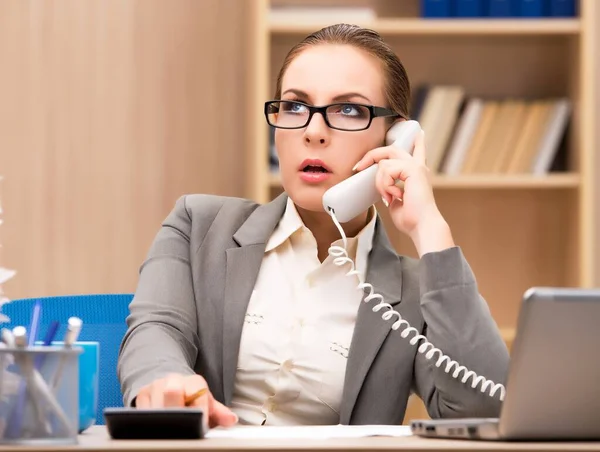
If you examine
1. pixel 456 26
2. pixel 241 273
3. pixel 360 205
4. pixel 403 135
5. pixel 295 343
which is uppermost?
pixel 456 26

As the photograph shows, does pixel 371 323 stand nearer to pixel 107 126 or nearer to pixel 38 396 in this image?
pixel 38 396

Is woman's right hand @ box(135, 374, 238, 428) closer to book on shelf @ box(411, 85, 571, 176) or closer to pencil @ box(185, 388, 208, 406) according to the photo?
pencil @ box(185, 388, 208, 406)

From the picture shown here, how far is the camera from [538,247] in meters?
3.31

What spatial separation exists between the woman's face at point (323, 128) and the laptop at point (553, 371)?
737 millimetres

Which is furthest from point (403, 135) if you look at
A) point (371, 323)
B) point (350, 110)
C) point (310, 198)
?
point (371, 323)

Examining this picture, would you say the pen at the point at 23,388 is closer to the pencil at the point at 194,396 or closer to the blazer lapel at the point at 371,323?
the pencil at the point at 194,396

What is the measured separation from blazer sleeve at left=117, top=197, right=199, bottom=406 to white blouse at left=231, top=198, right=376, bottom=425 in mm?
110

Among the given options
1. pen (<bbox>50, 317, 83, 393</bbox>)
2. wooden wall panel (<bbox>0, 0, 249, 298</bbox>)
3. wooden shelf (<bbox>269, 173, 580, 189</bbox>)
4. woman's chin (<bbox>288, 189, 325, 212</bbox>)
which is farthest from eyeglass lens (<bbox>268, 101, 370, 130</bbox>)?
wooden wall panel (<bbox>0, 0, 249, 298</bbox>)

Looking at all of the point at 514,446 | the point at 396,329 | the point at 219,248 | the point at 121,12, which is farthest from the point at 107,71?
the point at 514,446

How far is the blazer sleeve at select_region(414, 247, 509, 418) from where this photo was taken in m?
1.47

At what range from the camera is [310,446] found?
38.0 inches

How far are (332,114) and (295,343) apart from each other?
1.33 ft

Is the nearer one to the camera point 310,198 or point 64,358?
point 64,358

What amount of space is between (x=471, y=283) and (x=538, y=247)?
75.6 inches
